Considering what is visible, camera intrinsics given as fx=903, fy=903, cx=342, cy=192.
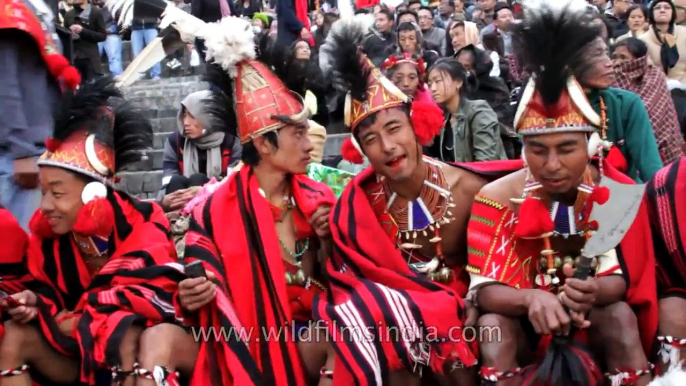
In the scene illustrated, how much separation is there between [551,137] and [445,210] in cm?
68

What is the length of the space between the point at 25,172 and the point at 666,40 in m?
6.15

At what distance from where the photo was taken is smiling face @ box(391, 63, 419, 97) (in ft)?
14.2

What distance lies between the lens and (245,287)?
168 inches

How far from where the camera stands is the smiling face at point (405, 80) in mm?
4328

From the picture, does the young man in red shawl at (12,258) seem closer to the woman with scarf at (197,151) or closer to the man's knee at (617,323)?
the woman with scarf at (197,151)

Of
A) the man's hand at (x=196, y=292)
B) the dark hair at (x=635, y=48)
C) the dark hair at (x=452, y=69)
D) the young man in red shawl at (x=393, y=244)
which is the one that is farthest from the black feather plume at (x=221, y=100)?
the dark hair at (x=635, y=48)

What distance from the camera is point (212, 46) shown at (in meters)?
4.44

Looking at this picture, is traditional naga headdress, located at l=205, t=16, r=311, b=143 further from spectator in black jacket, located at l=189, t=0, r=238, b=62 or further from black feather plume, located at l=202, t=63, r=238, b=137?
spectator in black jacket, located at l=189, t=0, r=238, b=62

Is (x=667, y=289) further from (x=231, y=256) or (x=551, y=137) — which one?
(x=231, y=256)

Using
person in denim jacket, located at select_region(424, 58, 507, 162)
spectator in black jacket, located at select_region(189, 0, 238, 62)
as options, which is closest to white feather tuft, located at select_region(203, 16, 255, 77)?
person in denim jacket, located at select_region(424, 58, 507, 162)

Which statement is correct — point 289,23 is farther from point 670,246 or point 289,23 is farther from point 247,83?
point 670,246

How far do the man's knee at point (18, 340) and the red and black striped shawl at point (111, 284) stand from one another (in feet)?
0.19

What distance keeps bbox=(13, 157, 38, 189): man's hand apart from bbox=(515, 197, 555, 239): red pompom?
286 centimetres

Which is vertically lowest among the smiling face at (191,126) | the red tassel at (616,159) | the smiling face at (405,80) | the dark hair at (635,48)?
the smiling face at (191,126)
